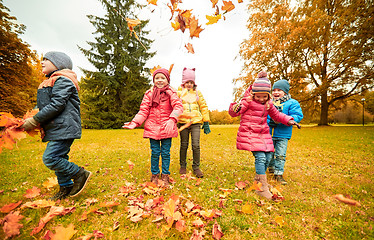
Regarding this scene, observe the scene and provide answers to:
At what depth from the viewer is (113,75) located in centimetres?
2305

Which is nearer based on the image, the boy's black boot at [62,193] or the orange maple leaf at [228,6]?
the orange maple leaf at [228,6]

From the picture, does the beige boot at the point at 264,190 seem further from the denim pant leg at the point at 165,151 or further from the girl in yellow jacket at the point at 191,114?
the denim pant leg at the point at 165,151

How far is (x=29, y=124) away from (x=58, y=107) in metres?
0.40

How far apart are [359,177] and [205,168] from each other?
3.38 metres

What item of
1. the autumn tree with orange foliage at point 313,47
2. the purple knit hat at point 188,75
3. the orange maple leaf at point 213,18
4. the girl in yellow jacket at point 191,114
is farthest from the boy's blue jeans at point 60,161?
the autumn tree with orange foliage at point 313,47

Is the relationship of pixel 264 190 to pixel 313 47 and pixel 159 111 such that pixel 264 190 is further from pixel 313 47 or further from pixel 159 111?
pixel 313 47

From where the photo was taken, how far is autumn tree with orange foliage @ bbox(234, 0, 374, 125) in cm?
1460

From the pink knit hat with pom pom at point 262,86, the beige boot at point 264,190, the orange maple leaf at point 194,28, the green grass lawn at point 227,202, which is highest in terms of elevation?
the orange maple leaf at point 194,28

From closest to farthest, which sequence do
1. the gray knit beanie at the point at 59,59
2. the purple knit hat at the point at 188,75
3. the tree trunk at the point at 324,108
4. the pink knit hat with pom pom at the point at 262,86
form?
1. the gray knit beanie at the point at 59,59
2. the pink knit hat with pom pom at the point at 262,86
3. the purple knit hat at the point at 188,75
4. the tree trunk at the point at 324,108

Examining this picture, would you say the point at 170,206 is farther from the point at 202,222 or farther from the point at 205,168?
the point at 205,168

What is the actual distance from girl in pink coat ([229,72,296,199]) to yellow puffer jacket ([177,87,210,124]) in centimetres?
77

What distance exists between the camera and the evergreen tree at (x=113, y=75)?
865 inches

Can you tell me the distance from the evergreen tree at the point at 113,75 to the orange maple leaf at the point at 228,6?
2103cm

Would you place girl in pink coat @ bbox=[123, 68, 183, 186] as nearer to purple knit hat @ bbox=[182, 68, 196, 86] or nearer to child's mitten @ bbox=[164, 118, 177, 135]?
child's mitten @ bbox=[164, 118, 177, 135]
